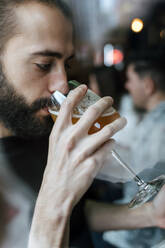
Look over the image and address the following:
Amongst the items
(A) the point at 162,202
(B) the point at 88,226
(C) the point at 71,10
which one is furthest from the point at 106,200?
(C) the point at 71,10

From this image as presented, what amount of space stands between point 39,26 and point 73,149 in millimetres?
283

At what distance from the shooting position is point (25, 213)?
22.9 inches

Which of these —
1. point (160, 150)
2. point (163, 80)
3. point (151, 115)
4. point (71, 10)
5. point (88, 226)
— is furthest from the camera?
point (163, 80)

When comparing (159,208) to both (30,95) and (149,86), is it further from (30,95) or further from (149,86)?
(149,86)

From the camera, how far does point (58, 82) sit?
587mm

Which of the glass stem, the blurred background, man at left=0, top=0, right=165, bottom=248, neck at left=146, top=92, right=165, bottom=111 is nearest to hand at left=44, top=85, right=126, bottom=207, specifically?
man at left=0, top=0, right=165, bottom=248

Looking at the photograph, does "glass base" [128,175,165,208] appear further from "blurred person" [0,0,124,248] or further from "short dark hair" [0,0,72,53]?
"short dark hair" [0,0,72,53]

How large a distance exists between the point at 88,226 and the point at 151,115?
0.52m

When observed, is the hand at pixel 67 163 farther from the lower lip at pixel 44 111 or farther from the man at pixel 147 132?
the man at pixel 147 132

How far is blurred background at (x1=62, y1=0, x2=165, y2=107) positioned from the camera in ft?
2.45

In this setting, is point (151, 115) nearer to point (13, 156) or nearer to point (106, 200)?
point (106, 200)

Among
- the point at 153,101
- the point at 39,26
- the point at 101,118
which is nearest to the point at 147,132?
the point at 153,101

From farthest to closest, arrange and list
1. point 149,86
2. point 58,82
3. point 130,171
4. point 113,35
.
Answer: point 149,86, point 113,35, point 130,171, point 58,82

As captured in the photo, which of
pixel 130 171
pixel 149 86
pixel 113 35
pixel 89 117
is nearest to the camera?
pixel 89 117
